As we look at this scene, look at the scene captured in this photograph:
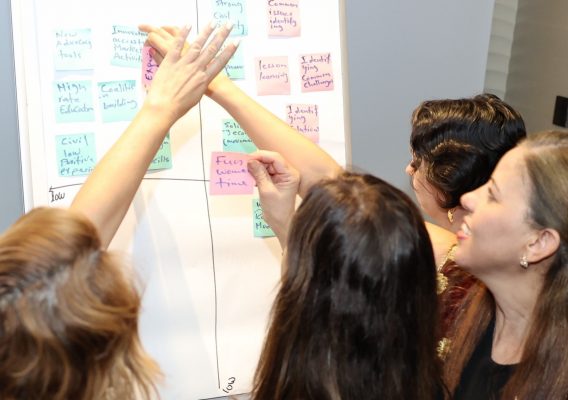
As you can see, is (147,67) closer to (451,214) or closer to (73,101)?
(73,101)

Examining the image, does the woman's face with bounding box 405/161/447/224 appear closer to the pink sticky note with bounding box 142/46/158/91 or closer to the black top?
the black top

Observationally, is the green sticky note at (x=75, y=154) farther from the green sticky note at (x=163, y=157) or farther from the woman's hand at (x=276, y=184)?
the woman's hand at (x=276, y=184)

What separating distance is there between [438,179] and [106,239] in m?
0.74

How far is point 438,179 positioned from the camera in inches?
62.7

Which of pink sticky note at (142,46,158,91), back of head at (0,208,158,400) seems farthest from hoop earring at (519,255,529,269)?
pink sticky note at (142,46,158,91)

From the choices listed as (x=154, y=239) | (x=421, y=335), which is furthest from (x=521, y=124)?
(x=154, y=239)

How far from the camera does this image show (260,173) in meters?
1.50

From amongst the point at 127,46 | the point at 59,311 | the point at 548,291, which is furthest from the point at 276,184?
the point at 59,311

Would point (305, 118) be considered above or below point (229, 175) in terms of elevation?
above

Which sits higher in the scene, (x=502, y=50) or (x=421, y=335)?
(x=502, y=50)

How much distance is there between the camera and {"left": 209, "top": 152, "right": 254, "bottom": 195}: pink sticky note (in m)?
1.77

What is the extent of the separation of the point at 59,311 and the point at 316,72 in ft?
3.72

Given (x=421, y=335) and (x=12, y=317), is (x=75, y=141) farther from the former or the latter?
(x=421, y=335)

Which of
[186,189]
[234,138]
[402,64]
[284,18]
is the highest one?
[284,18]
